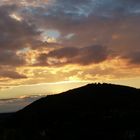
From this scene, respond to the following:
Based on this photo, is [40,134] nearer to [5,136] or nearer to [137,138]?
[5,136]

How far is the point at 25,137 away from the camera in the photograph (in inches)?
7618

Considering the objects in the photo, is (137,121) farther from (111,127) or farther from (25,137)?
(25,137)

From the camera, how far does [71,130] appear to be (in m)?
199

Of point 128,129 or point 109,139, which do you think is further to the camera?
point 128,129

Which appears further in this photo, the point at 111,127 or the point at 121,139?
the point at 111,127

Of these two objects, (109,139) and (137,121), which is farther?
(137,121)

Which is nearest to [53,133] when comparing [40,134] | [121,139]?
[40,134]

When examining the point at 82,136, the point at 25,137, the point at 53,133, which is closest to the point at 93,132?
the point at 82,136

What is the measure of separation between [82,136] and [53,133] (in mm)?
15215

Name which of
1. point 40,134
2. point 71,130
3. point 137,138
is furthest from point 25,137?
point 137,138

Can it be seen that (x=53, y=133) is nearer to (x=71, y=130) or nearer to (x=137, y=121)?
(x=71, y=130)

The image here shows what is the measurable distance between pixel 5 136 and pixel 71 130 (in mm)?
31870

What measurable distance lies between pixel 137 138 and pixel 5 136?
63278 millimetres

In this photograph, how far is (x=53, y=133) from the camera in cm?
19538
